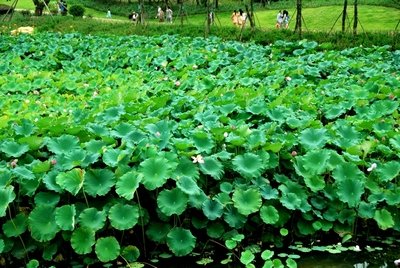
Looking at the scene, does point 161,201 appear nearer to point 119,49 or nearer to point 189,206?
point 189,206

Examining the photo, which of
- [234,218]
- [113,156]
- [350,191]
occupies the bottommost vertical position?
[234,218]

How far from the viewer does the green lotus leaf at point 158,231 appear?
3619 mm

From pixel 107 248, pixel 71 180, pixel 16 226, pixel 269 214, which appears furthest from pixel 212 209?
pixel 16 226

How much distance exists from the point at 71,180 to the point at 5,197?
1.42ft

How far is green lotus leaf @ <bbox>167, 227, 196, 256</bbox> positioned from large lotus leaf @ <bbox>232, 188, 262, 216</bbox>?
387mm

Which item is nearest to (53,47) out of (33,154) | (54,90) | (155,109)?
(54,90)

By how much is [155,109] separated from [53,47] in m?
6.51

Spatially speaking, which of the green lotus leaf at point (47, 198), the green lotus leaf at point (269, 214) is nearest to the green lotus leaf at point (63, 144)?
the green lotus leaf at point (47, 198)

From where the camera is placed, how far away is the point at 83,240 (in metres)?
3.42

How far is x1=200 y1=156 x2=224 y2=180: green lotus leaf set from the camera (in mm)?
3818

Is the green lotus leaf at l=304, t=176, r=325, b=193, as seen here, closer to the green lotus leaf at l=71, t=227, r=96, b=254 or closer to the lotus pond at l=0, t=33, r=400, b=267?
the lotus pond at l=0, t=33, r=400, b=267

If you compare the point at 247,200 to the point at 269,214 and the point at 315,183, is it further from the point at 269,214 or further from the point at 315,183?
the point at 315,183

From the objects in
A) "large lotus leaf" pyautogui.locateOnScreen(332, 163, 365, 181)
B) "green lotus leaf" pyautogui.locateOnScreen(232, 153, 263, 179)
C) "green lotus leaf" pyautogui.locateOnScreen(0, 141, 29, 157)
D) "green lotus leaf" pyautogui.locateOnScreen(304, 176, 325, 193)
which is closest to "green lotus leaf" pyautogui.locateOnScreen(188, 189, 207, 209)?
"green lotus leaf" pyautogui.locateOnScreen(232, 153, 263, 179)

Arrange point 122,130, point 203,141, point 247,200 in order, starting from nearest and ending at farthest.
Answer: point 247,200 < point 203,141 < point 122,130
